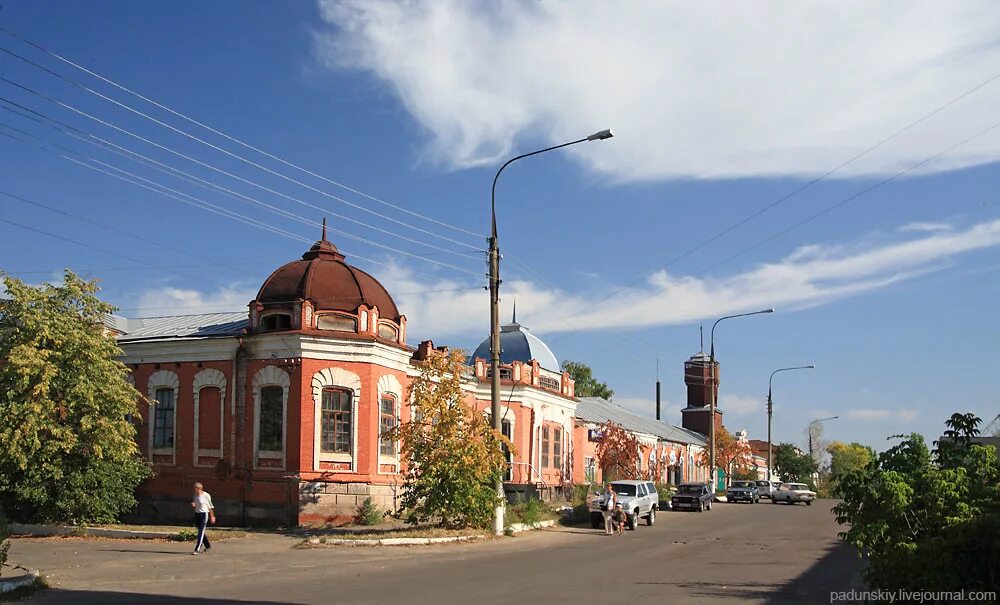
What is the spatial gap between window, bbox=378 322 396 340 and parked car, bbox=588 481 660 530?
8745mm

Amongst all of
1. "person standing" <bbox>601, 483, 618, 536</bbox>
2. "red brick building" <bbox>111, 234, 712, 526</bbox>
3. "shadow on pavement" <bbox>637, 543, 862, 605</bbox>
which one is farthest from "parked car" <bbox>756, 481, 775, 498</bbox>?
"shadow on pavement" <bbox>637, 543, 862, 605</bbox>

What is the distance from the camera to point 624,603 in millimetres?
13172

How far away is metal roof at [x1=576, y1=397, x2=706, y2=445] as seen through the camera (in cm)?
5945

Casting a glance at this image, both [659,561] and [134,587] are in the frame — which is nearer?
[134,587]

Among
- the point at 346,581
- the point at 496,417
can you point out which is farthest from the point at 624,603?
the point at 496,417

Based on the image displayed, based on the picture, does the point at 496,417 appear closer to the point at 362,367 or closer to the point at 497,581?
the point at 362,367

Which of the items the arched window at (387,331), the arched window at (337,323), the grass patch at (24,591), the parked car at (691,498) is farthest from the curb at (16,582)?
the parked car at (691,498)

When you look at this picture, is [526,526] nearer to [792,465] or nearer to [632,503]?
[632,503]

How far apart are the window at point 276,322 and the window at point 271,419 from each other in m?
1.91

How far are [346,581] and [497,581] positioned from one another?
258 cm

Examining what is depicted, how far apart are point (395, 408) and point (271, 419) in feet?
13.7

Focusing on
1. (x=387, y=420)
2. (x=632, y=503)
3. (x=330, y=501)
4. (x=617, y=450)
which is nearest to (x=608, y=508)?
(x=632, y=503)

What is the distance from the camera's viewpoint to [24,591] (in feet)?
44.2

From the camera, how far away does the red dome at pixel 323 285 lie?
2912 cm
